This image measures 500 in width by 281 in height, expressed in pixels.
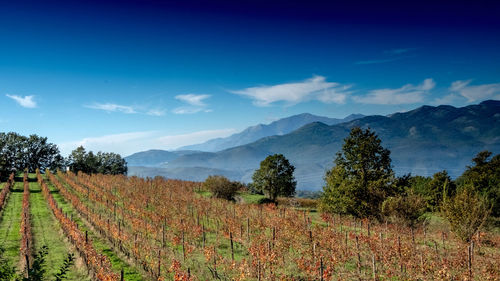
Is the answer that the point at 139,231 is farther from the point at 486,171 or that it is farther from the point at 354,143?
the point at 486,171

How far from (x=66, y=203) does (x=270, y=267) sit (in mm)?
31674

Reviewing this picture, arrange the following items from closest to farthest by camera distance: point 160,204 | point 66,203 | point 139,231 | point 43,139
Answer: point 139,231
point 160,204
point 66,203
point 43,139

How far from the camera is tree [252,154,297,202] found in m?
44.2

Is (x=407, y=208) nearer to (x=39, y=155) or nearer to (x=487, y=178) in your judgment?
(x=487, y=178)

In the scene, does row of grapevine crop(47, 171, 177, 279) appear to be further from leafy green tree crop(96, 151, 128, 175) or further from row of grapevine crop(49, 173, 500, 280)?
leafy green tree crop(96, 151, 128, 175)

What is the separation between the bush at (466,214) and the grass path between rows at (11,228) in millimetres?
26458

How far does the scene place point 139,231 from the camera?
22.4 metres

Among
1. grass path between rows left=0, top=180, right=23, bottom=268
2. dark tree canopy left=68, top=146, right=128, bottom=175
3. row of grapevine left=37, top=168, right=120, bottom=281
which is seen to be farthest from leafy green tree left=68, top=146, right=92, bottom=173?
row of grapevine left=37, top=168, right=120, bottom=281

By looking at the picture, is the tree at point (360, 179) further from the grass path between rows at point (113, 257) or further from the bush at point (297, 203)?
the grass path between rows at point (113, 257)

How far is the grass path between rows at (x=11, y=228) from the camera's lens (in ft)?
61.1

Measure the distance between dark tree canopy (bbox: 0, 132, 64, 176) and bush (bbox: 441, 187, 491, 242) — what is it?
87.7m

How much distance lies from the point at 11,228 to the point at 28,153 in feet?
222

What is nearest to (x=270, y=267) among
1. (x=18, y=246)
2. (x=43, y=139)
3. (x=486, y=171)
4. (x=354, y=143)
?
(x=18, y=246)

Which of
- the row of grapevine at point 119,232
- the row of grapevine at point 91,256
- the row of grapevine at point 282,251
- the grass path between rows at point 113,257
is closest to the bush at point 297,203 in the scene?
the row of grapevine at point 282,251
